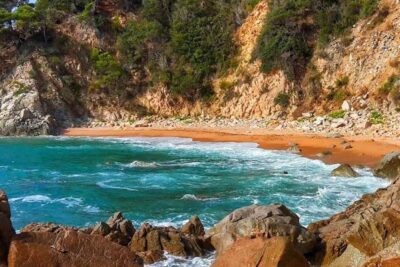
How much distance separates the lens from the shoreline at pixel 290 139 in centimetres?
2451

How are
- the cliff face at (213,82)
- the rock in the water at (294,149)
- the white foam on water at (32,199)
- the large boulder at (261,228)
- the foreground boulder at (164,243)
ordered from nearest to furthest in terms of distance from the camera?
the large boulder at (261,228), the foreground boulder at (164,243), the white foam on water at (32,199), the rock in the water at (294,149), the cliff face at (213,82)

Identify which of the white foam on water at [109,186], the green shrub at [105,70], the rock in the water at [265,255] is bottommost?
the white foam on water at [109,186]

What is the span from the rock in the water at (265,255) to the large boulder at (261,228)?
1965 millimetres

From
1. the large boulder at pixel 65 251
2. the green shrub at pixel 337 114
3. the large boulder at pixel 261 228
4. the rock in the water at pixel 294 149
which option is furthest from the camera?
the green shrub at pixel 337 114

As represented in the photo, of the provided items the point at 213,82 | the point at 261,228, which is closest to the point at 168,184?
the point at 261,228

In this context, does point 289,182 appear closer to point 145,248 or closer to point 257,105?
point 145,248

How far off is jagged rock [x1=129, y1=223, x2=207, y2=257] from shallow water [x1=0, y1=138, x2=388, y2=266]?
427mm

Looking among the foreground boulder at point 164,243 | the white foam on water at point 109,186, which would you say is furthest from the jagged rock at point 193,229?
the white foam on water at point 109,186

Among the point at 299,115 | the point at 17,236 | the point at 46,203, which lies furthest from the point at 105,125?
the point at 17,236

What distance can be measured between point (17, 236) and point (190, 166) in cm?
1742

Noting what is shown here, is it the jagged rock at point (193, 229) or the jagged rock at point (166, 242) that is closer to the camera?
the jagged rock at point (166, 242)

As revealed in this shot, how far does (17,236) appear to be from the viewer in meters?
8.01

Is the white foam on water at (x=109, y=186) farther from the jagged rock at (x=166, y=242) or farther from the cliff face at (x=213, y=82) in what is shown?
the cliff face at (x=213, y=82)

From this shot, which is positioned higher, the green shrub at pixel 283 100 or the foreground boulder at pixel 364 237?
the green shrub at pixel 283 100
